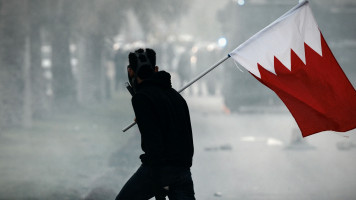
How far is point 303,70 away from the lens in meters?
6.40

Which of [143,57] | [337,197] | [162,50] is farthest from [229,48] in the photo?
[162,50]

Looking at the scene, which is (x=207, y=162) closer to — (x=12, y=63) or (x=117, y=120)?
(x=12, y=63)

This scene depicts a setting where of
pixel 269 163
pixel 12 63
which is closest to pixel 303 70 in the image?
pixel 269 163

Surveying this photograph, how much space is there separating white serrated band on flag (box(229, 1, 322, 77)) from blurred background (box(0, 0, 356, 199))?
228 millimetres

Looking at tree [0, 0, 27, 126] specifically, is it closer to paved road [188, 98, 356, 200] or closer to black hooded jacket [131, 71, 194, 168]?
paved road [188, 98, 356, 200]

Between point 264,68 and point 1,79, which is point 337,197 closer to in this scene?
point 264,68

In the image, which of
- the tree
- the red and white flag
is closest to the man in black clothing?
the red and white flag

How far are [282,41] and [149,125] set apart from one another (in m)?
1.93

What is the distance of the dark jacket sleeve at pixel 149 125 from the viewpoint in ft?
16.0

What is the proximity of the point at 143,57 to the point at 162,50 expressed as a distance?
39.8 metres

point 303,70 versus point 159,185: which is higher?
point 303,70

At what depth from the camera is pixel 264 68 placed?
640 centimetres

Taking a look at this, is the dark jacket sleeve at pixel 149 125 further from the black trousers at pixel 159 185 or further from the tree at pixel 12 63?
the tree at pixel 12 63

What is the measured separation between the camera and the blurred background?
10.1m
